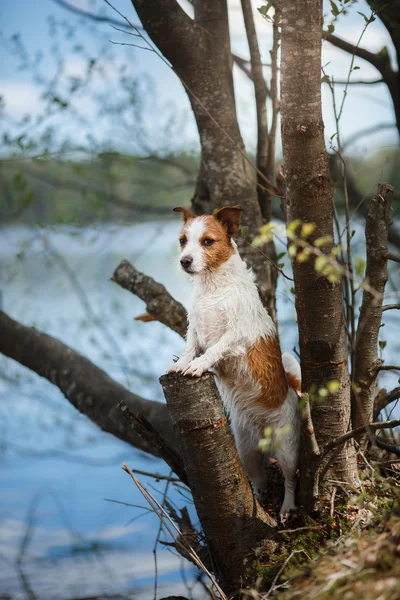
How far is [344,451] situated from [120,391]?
1213 millimetres

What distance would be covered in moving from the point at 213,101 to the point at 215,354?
120 centimetres

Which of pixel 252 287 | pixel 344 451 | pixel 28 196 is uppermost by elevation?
pixel 28 196

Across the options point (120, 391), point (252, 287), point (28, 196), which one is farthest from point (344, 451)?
point (28, 196)

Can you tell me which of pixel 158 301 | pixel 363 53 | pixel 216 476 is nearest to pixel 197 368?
pixel 216 476

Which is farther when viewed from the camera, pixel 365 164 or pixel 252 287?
pixel 365 164

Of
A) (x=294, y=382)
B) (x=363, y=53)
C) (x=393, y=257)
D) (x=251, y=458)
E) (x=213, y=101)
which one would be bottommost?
(x=251, y=458)

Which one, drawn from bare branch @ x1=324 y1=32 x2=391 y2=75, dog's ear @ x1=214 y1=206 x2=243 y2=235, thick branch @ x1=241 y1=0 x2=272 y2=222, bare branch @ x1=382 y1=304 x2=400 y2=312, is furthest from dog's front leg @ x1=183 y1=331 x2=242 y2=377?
bare branch @ x1=324 y1=32 x2=391 y2=75

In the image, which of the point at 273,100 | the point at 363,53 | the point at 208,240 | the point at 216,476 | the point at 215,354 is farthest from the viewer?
the point at 363,53

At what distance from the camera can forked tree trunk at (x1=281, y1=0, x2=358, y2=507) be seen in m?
1.87

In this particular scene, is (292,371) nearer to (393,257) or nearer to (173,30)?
(393,257)

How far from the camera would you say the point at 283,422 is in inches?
85.7

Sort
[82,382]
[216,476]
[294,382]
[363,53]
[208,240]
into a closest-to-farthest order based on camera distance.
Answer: [216,476]
[208,240]
[294,382]
[82,382]
[363,53]

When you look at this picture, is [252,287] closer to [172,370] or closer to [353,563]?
[172,370]

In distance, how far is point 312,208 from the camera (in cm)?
193
